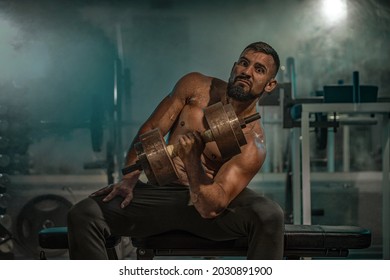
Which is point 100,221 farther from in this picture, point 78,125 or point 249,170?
Result: point 78,125

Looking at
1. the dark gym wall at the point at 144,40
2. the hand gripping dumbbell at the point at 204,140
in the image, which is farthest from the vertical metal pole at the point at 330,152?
the hand gripping dumbbell at the point at 204,140

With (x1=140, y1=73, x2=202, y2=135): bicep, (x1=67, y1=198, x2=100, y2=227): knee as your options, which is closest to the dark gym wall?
(x1=140, y1=73, x2=202, y2=135): bicep

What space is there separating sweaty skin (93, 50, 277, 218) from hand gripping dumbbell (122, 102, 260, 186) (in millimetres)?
140

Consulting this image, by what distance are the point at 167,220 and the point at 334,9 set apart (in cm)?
129

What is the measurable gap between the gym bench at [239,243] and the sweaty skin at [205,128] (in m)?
0.13

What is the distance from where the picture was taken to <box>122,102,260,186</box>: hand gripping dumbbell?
2.29 meters

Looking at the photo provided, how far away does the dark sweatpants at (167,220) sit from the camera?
8.11ft

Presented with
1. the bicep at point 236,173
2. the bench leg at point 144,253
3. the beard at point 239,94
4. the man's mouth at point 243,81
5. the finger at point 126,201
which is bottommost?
the bench leg at point 144,253

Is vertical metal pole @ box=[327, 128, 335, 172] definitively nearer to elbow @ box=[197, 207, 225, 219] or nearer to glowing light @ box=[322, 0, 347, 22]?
glowing light @ box=[322, 0, 347, 22]

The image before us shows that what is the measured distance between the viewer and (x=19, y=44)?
9.90 ft

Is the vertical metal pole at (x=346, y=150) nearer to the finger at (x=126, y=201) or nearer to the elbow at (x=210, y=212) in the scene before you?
the elbow at (x=210, y=212)

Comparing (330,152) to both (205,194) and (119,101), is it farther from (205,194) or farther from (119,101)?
(205,194)

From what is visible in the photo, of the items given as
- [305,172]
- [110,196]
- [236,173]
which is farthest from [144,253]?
[305,172]
